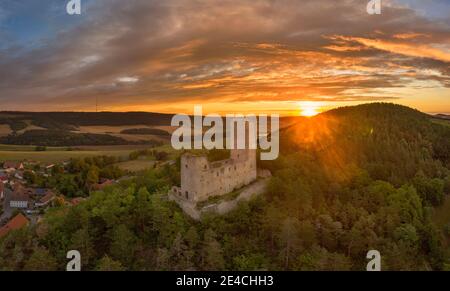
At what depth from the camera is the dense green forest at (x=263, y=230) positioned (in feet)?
105

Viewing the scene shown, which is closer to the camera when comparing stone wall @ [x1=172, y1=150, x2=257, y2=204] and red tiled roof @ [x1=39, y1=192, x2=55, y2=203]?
stone wall @ [x1=172, y1=150, x2=257, y2=204]

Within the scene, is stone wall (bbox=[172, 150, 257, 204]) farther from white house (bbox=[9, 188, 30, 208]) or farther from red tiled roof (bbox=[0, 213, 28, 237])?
white house (bbox=[9, 188, 30, 208])

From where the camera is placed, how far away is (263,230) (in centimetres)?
3466

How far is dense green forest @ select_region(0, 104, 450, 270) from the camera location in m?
32.0

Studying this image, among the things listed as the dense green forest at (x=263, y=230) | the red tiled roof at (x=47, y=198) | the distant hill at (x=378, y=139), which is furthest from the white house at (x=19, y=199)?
the distant hill at (x=378, y=139)

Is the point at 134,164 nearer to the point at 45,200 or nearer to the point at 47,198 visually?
the point at 47,198

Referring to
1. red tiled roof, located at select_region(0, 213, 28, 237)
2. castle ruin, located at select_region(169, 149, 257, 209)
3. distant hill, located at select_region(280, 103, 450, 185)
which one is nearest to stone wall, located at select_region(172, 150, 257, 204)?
castle ruin, located at select_region(169, 149, 257, 209)

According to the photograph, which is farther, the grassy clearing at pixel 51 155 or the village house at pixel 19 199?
the grassy clearing at pixel 51 155

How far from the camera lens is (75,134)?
285 ft

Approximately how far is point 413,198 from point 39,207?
5941 centimetres

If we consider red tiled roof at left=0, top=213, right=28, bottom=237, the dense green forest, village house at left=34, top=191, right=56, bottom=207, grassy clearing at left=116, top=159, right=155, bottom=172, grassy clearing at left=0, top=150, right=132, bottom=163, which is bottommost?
red tiled roof at left=0, top=213, right=28, bottom=237

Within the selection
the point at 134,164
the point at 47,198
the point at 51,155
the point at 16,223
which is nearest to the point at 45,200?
the point at 47,198

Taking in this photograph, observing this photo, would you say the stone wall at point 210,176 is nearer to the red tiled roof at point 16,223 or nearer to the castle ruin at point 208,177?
the castle ruin at point 208,177

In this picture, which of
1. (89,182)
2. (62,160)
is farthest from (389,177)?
(62,160)
